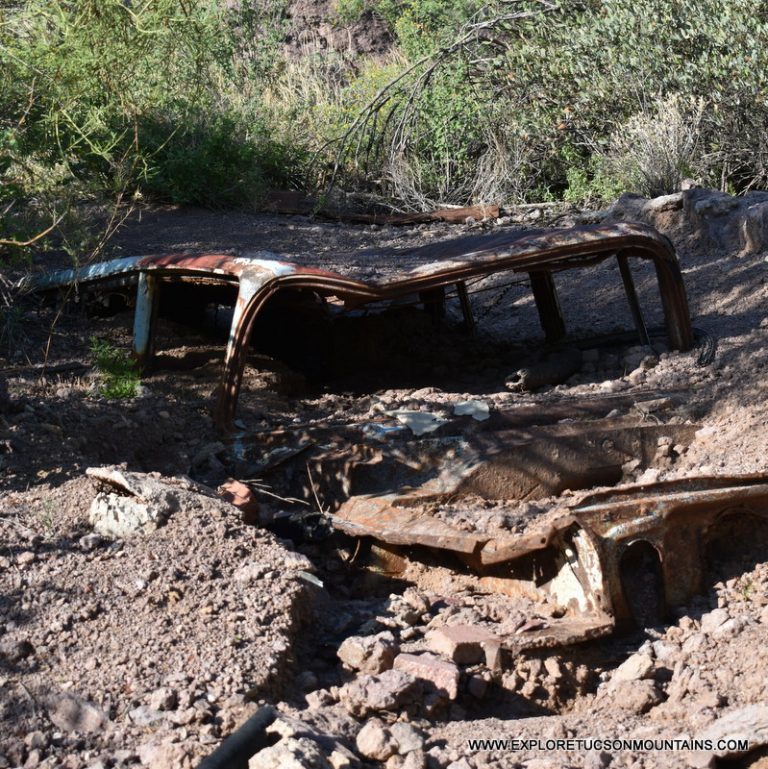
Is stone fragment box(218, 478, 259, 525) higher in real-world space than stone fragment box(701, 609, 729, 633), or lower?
higher

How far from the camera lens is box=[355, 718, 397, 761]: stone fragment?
9.15 ft

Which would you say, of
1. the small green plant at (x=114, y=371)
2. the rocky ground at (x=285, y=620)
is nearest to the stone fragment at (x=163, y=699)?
the rocky ground at (x=285, y=620)

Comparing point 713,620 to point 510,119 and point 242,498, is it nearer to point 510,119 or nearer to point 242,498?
point 242,498

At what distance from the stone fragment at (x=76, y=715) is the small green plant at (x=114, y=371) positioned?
2.13 meters

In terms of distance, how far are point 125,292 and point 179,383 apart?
950mm

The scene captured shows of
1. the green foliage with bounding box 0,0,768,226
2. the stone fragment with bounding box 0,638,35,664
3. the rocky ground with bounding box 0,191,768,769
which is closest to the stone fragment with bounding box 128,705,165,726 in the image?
the rocky ground with bounding box 0,191,768,769

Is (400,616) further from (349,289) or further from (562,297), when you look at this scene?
(562,297)

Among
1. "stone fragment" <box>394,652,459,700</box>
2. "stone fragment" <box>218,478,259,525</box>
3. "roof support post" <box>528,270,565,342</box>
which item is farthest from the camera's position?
"roof support post" <box>528,270,565,342</box>

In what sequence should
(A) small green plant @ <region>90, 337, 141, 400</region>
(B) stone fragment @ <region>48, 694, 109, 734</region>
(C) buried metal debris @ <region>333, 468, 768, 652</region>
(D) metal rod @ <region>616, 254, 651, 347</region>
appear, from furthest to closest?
1. (D) metal rod @ <region>616, 254, 651, 347</region>
2. (A) small green plant @ <region>90, 337, 141, 400</region>
3. (C) buried metal debris @ <region>333, 468, 768, 652</region>
4. (B) stone fragment @ <region>48, 694, 109, 734</region>

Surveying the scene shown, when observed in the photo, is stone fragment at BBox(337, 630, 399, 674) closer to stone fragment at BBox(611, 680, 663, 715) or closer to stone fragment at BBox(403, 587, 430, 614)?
stone fragment at BBox(403, 587, 430, 614)

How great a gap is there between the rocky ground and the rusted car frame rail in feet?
0.91

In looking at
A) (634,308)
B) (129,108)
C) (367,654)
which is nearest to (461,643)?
(367,654)

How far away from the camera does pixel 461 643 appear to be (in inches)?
130

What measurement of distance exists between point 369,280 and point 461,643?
77.0 inches
